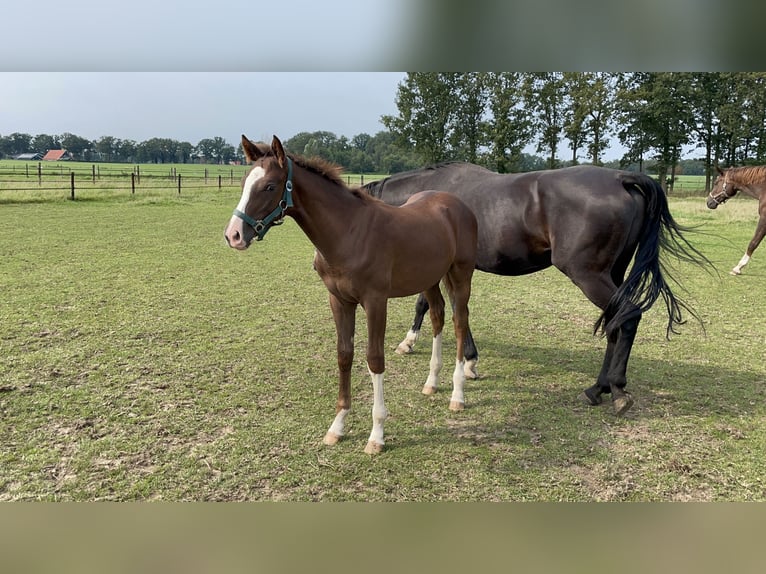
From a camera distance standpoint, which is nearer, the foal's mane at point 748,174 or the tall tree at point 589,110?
the foal's mane at point 748,174

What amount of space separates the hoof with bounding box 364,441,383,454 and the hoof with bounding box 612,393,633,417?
5.63ft

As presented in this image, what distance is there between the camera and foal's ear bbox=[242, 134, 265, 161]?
247cm

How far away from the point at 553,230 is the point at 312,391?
2.23 metres

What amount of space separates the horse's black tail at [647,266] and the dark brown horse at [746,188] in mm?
5808

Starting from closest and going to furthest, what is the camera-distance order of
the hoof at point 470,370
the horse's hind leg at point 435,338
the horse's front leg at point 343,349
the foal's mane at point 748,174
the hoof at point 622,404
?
the horse's front leg at point 343,349, the hoof at point 622,404, the horse's hind leg at point 435,338, the hoof at point 470,370, the foal's mane at point 748,174

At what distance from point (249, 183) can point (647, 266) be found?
8.98 ft

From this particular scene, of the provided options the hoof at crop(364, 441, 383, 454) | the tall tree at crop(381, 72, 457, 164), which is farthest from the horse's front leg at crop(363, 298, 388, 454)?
the tall tree at crop(381, 72, 457, 164)

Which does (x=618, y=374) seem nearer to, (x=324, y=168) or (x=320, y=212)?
(x=320, y=212)

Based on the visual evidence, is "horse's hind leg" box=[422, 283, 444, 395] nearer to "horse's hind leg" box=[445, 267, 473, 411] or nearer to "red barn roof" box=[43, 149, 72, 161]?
"horse's hind leg" box=[445, 267, 473, 411]

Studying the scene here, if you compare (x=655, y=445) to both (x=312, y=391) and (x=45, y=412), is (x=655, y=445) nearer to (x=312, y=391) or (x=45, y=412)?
(x=312, y=391)

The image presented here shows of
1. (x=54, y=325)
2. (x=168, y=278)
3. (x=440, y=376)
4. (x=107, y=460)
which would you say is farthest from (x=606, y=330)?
(x=168, y=278)

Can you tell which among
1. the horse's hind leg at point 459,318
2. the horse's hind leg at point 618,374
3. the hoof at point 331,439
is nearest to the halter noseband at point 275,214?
the hoof at point 331,439

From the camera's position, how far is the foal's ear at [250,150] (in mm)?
2471

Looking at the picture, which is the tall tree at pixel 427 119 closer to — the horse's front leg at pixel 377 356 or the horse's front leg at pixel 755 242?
the horse's front leg at pixel 755 242
